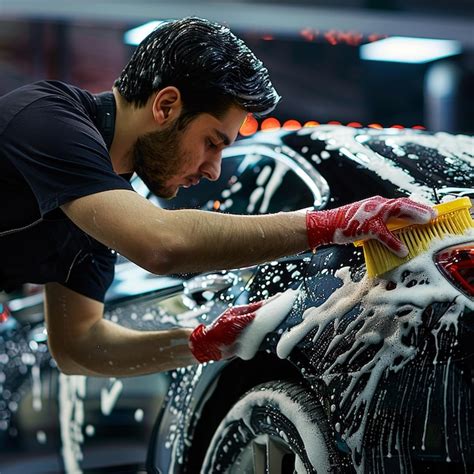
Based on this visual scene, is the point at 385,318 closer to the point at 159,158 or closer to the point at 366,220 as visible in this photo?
the point at 366,220

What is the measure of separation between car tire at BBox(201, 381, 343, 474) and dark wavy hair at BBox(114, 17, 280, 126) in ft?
2.28

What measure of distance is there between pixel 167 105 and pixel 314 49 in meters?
6.14

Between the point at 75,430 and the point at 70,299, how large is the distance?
56 cm

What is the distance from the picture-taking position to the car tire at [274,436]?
219 cm

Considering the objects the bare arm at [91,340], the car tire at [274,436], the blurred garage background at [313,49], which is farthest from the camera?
the blurred garage background at [313,49]

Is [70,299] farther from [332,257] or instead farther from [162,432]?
[332,257]

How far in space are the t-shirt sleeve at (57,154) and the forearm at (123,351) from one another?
2.38 ft

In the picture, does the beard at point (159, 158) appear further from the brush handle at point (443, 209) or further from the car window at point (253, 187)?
the brush handle at point (443, 209)

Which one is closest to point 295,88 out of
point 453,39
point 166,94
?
point 453,39

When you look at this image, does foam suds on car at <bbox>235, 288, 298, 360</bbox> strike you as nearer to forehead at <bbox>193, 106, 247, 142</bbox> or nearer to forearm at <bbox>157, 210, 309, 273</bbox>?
forearm at <bbox>157, 210, 309, 273</bbox>

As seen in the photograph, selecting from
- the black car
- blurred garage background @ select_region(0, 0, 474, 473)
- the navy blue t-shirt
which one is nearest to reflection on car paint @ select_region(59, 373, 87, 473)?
the black car

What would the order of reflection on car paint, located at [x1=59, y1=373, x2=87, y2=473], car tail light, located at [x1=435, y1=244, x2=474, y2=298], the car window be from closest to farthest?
car tail light, located at [x1=435, y1=244, x2=474, y2=298], the car window, reflection on car paint, located at [x1=59, y1=373, x2=87, y2=473]

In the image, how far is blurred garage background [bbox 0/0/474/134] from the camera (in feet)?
22.0

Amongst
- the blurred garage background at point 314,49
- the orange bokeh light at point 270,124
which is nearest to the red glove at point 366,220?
the blurred garage background at point 314,49
